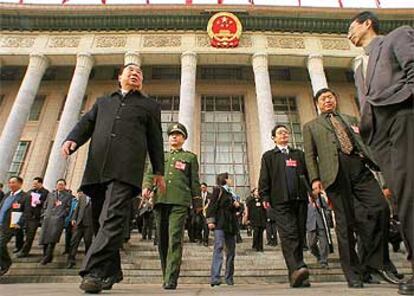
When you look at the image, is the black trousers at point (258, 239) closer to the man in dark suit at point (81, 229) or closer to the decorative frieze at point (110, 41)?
the man in dark suit at point (81, 229)

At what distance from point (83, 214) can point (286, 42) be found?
14.3 metres

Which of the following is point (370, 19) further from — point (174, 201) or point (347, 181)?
point (174, 201)

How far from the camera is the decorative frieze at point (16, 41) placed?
18141 mm

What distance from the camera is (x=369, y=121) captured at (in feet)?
8.04

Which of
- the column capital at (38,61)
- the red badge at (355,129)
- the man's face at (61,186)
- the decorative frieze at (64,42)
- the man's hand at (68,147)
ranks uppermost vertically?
the decorative frieze at (64,42)

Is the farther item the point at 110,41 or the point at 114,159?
the point at 110,41

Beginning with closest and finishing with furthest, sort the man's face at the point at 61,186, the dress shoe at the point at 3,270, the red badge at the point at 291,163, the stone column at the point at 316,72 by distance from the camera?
the red badge at the point at 291,163 → the dress shoe at the point at 3,270 → the man's face at the point at 61,186 → the stone column at the point at 316,72

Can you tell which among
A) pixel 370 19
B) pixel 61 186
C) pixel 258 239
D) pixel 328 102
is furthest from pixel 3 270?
pixel 370 19

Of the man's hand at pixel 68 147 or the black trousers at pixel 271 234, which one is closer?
the man's hand at pixel 68 147

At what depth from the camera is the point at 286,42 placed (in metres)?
18.3

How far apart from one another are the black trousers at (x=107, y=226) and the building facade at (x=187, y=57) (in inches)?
545

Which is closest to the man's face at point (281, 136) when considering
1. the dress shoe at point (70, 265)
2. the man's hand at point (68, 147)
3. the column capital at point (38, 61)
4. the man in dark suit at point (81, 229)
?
the man's hand at point (68, 147)

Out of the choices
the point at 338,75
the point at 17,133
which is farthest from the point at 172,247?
the point at 338,75

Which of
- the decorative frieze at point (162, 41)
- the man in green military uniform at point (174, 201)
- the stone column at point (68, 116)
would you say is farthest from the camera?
the decorative frieze at point (162, 41)
